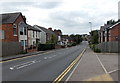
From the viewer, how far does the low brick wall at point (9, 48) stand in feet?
72.5

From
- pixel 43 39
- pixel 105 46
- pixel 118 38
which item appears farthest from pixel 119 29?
pixel 43 39

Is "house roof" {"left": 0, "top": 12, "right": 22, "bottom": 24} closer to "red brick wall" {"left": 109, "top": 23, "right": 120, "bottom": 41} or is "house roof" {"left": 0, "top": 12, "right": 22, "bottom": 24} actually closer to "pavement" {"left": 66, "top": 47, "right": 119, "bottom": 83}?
"red brick wall" {"left": 109, "top": 23, "right": 120, "bottom": 41}

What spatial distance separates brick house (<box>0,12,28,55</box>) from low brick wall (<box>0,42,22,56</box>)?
528 cm

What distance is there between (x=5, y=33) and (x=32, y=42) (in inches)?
621

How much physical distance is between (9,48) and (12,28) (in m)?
10.4

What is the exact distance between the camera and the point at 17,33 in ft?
114

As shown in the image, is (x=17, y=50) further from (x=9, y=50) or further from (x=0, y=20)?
(x=0, y=20)

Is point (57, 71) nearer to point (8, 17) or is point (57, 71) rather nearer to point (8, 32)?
point (8, 32)

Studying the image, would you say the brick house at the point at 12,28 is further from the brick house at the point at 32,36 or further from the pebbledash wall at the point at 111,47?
the pebbledash wall at the point at 111,47

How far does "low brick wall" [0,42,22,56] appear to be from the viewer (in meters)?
22.1

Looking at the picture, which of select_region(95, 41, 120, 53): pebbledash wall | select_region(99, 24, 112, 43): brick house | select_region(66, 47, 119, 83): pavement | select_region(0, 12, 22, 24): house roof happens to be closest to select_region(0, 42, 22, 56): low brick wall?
select_region(0, 12, 22, 24): house roof

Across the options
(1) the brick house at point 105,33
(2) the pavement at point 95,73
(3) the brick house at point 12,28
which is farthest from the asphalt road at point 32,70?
(1) the brick house at point 105,33

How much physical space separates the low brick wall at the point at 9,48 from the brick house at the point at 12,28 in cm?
528

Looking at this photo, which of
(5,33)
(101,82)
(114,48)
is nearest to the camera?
(101,82)
